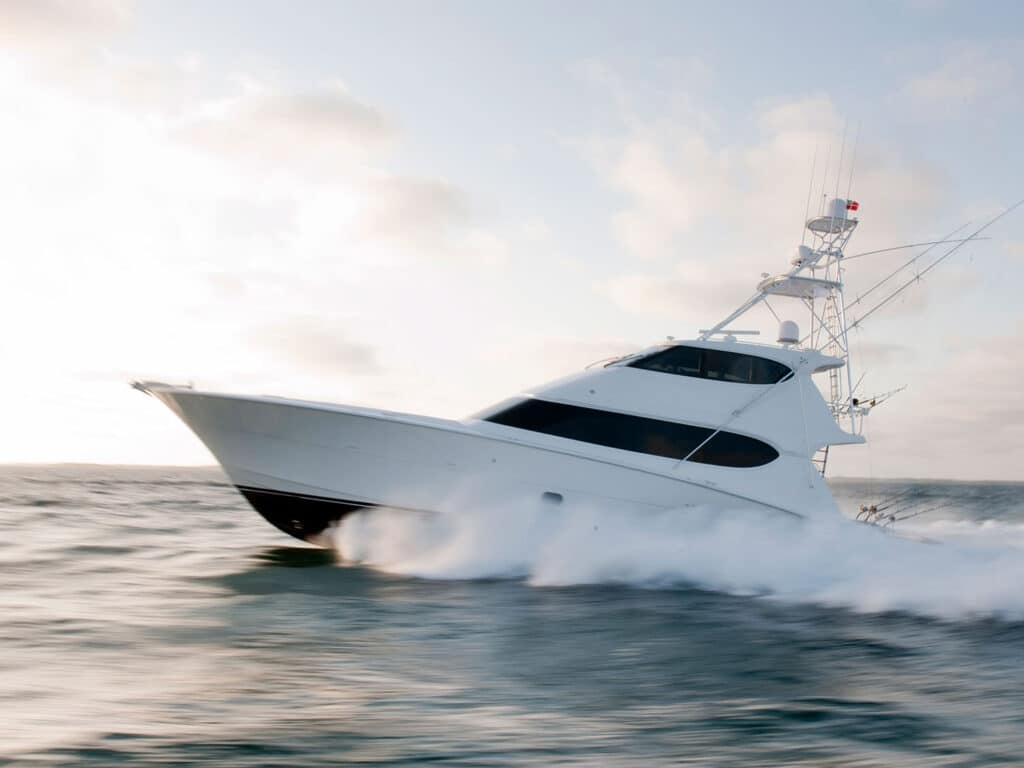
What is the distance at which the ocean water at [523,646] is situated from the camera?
12.0 ft

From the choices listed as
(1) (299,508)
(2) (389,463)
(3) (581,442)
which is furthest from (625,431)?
(1) (299,508)

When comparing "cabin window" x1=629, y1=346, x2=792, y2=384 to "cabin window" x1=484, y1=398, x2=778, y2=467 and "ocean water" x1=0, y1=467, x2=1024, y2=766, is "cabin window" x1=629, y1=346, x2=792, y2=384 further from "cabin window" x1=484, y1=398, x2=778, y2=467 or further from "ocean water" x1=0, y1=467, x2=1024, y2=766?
"ocean water" x1=0, y1=467, x2=1024, y2=766

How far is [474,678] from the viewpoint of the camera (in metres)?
4.68

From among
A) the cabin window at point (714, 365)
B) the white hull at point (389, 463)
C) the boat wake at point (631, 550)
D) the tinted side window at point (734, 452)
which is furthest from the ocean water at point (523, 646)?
the cabin window at point (714, 365)

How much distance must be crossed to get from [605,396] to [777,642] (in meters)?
3.87

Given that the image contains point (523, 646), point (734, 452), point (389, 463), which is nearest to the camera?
point (523, 646)

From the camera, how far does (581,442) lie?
8.90 metres

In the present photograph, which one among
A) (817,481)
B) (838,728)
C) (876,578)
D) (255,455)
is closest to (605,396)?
(817,481)

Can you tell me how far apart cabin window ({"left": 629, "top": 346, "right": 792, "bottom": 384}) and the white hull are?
1.16m

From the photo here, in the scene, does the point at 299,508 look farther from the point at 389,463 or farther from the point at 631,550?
the point at 631,550

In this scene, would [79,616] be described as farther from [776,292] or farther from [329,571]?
[776,292]

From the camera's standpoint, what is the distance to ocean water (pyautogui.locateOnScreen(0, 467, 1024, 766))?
3654mm

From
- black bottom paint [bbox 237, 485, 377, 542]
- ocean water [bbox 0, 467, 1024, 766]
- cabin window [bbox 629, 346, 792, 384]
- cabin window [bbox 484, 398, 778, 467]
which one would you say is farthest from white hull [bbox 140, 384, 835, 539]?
cabin window [bbox 629, 346, 792, 384]

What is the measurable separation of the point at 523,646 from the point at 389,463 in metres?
3.54
